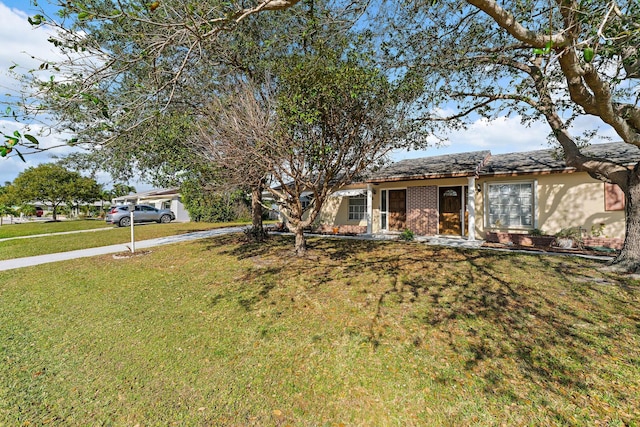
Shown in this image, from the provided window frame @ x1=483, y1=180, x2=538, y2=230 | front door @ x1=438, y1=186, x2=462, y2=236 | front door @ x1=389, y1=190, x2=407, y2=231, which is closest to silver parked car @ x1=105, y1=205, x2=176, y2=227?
front door @ x1=389, y1=190, x2=407, y2=231

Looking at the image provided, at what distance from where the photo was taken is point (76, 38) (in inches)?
155

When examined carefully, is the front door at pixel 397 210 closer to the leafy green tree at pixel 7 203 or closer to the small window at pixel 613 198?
the small window at pixel 613 198

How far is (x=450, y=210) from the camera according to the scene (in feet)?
46.5

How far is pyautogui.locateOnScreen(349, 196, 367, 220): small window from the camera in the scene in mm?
16578

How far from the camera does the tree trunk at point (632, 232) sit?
7.02 metres

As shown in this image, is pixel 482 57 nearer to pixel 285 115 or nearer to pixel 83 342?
pixel 285 115

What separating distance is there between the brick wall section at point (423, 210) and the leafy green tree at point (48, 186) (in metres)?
34.2

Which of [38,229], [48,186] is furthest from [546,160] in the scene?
[48,186]

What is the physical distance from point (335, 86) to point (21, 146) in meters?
5.49

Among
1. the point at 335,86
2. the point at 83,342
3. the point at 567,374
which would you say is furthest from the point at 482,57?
the point at 83,342

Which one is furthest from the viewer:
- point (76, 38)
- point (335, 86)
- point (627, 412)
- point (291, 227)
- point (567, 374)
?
point (291, 227)

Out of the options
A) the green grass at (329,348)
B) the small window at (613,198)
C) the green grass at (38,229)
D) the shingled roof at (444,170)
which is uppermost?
the shingled roof at (444,170)

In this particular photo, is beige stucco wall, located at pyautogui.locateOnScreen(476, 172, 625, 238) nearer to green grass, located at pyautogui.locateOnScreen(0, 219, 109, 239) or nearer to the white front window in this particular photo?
the white front window

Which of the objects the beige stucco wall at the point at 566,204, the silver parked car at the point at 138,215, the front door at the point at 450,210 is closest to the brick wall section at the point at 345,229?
the front door at the point at 450,210
